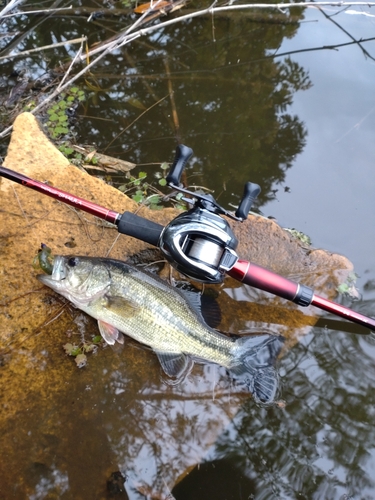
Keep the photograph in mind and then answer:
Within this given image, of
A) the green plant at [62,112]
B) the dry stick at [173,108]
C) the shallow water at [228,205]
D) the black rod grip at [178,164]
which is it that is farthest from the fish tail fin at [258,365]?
the green plant at [62,112]

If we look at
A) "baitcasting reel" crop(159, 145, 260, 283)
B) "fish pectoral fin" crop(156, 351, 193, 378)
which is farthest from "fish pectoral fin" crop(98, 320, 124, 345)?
"baitcasting reel" crop(159, 145, 260, 283)

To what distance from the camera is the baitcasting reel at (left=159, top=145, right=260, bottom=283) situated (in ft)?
9.24

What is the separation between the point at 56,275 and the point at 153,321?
847mm

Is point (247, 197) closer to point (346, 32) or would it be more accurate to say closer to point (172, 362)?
point (172, 362)

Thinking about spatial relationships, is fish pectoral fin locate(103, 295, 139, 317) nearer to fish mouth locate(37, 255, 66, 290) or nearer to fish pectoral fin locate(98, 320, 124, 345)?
fish pectoral fin locate(98, 320, 124, 345)

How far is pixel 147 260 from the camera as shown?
382 cm

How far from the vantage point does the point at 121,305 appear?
3352 mm

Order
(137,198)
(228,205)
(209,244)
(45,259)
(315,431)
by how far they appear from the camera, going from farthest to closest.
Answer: (228,205) → (137,198) → (315,431) → (45,259) → (209,244)

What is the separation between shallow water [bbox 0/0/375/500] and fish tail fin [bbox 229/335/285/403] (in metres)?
0.14

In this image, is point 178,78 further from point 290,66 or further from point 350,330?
point 350,330

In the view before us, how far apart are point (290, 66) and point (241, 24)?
3.92 ft

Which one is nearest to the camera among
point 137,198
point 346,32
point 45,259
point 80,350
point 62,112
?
point 45,259

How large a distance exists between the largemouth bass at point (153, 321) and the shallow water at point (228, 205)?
0.56ft

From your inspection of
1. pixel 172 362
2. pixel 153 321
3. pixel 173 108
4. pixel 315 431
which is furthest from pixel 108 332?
pixel 173 108
